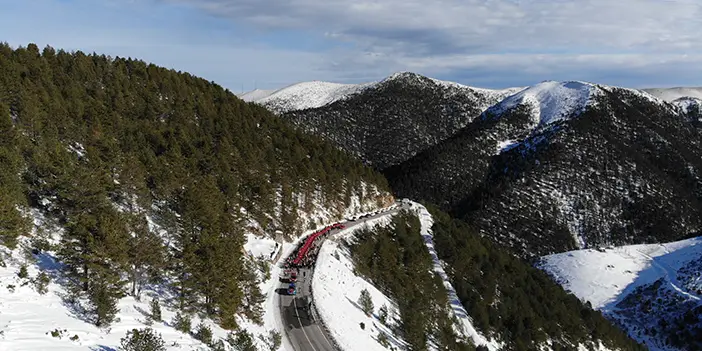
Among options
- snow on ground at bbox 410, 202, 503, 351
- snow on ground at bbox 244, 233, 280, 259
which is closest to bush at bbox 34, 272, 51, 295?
snow on ground at bbox 244, 233, 280, 259

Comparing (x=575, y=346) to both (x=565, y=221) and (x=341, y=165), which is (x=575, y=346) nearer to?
(x=341, y=165)

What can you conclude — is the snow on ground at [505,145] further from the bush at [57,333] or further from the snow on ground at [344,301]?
the bush at [57,333]

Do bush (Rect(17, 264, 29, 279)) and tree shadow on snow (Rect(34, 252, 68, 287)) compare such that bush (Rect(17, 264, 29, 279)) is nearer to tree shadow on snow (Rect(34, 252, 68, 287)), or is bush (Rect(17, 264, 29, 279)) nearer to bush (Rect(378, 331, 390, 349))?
tree shadow on snow (Rect(34, 252, 68, 287))

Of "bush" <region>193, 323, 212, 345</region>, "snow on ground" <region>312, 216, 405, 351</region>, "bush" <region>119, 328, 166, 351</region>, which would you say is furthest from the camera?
"snow on ground" <region>312, 216, 405, 351</region>

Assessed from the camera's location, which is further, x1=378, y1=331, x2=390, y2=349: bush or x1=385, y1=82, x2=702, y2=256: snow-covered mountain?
x1=385, y1=82, x2=702, y2=256: snow-covered mountain

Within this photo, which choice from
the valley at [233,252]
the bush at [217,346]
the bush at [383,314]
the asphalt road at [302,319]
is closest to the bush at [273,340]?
the valley at [233,252]

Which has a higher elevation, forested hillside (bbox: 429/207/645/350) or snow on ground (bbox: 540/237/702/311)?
forested hillside (bbox: 429/207/645/350)

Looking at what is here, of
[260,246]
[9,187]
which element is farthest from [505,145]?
[9,187]

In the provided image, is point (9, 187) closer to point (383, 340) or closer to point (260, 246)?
point (260, 246)
